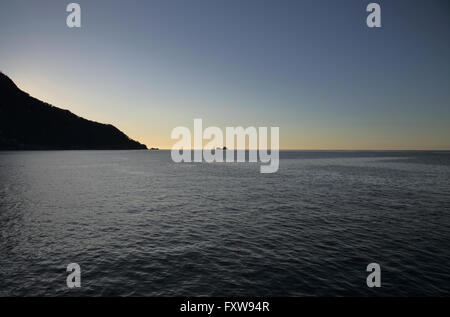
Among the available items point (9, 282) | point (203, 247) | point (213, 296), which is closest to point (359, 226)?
point (203, 247)

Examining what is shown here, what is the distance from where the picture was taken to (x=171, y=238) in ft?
88.2

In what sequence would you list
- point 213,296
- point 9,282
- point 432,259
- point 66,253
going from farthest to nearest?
point 66,253 → point 432,259 → point 9,282 → point 213,296

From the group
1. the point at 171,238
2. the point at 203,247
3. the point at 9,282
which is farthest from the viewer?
the point at 171,238

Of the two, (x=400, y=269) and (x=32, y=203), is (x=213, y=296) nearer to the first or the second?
(x=400, y=269)

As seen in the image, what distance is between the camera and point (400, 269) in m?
19.5

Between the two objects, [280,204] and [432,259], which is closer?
[432,259]

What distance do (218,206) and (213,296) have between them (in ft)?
86.0

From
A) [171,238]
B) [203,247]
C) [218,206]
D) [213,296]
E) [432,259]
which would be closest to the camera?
[213,296]

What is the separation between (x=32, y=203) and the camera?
42.6 m

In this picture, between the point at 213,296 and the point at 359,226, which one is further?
the point at 359,226
